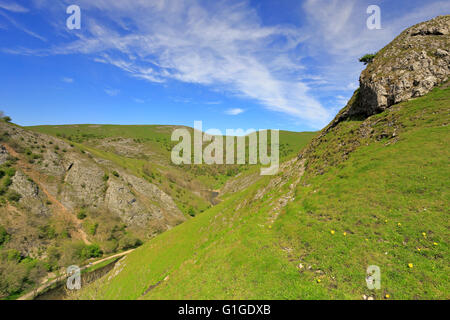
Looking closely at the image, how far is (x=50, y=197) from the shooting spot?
84.1 metres

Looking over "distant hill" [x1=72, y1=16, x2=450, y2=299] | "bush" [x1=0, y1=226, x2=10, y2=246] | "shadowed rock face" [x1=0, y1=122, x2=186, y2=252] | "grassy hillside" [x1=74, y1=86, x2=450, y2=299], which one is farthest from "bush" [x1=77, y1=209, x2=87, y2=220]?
"grassy hillside" [x1=74, y1=86, x2=450, y2=299]

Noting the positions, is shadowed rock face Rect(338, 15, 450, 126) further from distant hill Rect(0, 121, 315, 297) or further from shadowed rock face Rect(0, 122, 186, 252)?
shadowed rock face Rect(0, 122, 186, 252)

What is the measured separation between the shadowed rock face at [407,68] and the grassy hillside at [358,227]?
2.03 m

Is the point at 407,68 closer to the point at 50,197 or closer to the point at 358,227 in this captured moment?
the point at 358,227

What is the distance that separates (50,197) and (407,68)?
123 metres

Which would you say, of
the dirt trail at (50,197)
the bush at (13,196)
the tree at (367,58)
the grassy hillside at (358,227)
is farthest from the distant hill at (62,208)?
the grassy hillside at (358,227)

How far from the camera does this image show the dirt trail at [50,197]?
81406 millimetres

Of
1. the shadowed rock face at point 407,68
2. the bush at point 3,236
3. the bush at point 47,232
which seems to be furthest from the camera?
the bush at point 47,232

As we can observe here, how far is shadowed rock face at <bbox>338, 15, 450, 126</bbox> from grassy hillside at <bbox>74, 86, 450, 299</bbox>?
6.66 feet

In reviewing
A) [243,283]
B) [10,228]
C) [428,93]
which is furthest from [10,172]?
[428,93]

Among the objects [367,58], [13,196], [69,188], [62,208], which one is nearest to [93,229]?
[62,208]

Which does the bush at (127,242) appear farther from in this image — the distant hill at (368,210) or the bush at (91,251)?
the distant hill at (368,210)
